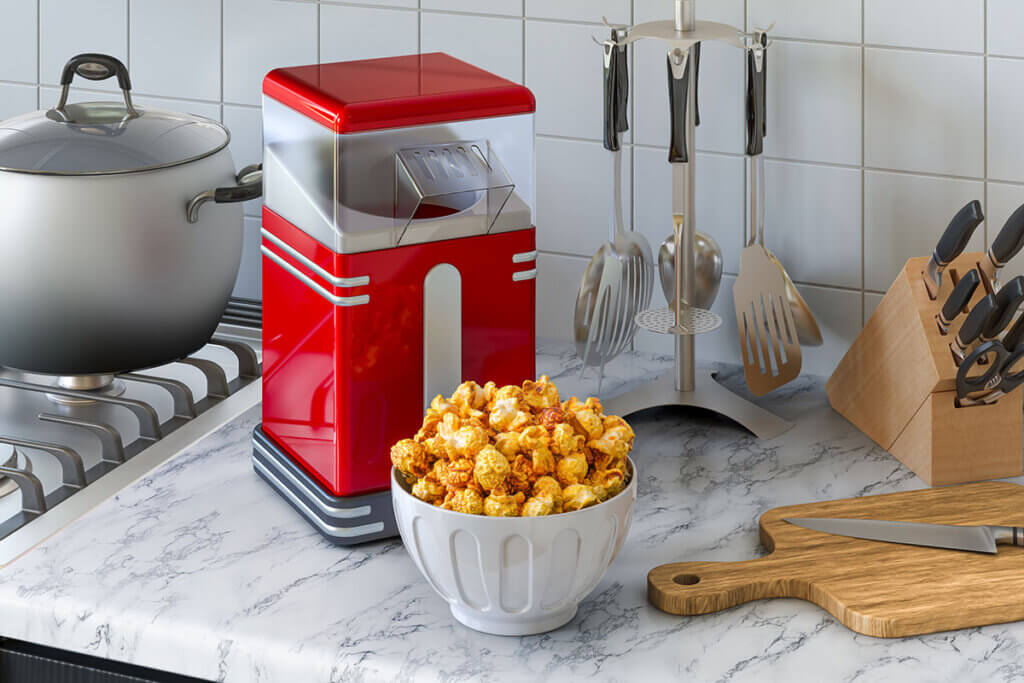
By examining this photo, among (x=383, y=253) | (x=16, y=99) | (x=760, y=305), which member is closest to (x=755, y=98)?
(x=760, y=305)

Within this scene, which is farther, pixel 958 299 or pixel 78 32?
pixel 78 32

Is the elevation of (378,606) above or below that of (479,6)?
below

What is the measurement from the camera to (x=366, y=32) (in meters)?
1.60

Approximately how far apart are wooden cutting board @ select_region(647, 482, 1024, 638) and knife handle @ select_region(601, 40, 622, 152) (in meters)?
0.42

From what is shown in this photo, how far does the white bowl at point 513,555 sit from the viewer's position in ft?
3.06

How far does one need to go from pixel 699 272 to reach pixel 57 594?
737 mm

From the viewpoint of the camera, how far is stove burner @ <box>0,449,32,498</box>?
4.00ft

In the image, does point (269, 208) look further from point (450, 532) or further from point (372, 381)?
point (450, 532)

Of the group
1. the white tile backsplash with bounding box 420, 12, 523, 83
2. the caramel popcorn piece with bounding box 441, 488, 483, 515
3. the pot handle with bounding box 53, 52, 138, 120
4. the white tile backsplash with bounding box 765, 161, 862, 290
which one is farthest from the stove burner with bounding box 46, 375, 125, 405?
the white tile backsplash with bounding box 765, 161, 862, 290

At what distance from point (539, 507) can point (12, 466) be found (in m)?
0.58

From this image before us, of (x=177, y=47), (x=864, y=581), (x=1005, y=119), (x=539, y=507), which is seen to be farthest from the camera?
(x=177, y=47)

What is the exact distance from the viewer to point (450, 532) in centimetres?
94

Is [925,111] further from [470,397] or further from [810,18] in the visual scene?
[470,397]

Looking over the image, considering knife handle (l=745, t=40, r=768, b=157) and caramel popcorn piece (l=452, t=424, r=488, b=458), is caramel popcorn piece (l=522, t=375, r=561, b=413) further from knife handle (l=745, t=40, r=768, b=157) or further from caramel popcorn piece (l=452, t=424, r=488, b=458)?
knife handle (l=745, t=40, r=768, b=157)
